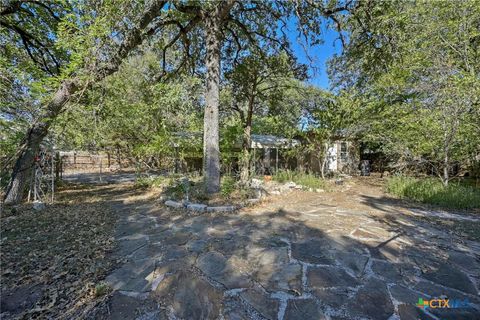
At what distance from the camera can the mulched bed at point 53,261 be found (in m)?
2.11

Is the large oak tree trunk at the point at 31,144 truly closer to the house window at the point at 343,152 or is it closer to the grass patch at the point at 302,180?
the grass patch at the point at 302,180

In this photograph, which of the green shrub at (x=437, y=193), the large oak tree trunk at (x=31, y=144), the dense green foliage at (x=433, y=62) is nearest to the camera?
the large oak tree trunk at (x=31, y=144)

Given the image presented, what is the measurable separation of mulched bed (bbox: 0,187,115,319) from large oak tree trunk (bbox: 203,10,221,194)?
248cm

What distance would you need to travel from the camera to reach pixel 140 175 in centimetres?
923

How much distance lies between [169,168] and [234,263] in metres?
9.19

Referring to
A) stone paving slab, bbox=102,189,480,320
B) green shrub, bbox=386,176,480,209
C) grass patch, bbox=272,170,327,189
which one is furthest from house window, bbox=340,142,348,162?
stone paving slab, bbox=102,189,480,320

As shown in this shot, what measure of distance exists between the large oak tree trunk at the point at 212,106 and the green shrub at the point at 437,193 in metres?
6.01

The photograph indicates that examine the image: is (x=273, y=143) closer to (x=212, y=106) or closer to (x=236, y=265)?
(x=212, y=106)

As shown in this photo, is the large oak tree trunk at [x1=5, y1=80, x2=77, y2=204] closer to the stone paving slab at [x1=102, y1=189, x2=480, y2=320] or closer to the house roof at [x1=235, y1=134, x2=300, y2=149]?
the stone paving slab at [x1=102, y1=189, x2=480, y2=320]

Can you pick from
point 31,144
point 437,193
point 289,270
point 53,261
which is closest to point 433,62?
point 437,193

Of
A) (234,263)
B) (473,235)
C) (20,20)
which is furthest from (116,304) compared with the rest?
(20,20)

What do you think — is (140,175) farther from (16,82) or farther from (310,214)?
(310,214)

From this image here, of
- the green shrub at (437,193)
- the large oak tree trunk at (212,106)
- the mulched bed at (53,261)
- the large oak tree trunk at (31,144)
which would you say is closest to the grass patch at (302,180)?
the green shrub at (437,193)

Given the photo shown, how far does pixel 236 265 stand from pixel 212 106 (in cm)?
433
